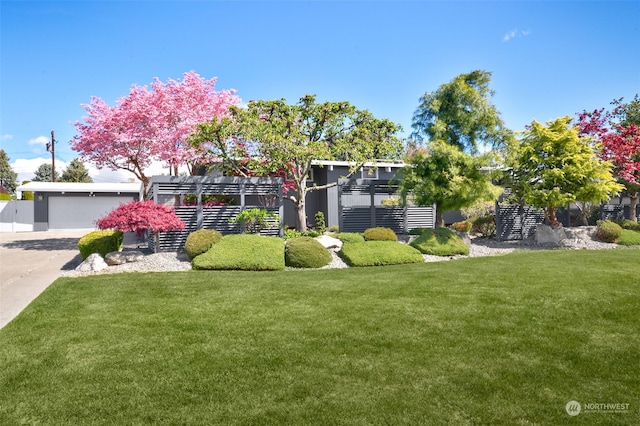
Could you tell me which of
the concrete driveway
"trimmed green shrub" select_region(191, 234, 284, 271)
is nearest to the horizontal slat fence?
"trimmed green shrub" select_region(191, 234, 284, 271)

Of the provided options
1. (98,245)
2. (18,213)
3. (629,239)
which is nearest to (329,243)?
(98,245)

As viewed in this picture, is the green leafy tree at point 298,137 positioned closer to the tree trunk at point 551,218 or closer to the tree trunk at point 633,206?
the tree trunk at point 551,218

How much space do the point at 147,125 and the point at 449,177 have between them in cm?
1275

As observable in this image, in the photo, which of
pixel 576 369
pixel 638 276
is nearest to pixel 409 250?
pixel 638 276

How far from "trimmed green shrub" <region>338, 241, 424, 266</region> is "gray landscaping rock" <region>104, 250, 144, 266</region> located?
569cm

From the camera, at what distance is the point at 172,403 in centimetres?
335

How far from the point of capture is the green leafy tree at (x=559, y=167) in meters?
15.1

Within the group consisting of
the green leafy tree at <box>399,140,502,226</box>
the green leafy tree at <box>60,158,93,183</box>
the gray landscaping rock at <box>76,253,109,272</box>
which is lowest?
the gray landscaping rock at <box>76,253,109,272</box>

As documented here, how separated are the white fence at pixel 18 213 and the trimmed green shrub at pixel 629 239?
34002mm

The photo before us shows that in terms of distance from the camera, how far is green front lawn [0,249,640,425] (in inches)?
127

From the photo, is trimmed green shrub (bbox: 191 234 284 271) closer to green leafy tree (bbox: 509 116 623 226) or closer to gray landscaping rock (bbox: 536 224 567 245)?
green leafy tree (bbox: 509 116 623 226)

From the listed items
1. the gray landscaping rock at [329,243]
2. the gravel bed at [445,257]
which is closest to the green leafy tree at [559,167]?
the gravel bed at [445,257]

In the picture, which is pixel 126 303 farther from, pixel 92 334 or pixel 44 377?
pixel 44 377

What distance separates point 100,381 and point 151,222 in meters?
7.76
